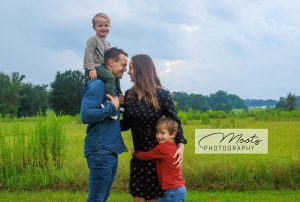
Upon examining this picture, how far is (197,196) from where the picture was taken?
233 inches

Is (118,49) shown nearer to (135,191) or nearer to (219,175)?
(135,191)

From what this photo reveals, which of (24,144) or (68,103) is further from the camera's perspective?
(68,103)

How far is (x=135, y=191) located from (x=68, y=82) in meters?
32.4

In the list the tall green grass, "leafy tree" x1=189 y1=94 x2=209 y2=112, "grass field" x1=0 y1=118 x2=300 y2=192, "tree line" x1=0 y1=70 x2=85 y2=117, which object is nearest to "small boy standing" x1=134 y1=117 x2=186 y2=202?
"grass field" x1=0 y1=118 x2=300 y2=192

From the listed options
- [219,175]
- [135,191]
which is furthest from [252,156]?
[135,191]

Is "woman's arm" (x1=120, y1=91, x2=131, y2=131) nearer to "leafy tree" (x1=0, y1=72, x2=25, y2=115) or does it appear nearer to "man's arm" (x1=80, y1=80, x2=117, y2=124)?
"man's arm" (x1=80, y1=80, x2=117, y2=124)

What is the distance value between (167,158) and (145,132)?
0.77 ft

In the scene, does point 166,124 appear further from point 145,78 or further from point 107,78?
point 107,78

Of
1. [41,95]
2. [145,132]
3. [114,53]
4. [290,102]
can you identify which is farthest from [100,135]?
[41,95]

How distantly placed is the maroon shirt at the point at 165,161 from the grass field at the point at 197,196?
100 inches

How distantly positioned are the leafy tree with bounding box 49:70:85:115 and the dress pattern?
102 feet

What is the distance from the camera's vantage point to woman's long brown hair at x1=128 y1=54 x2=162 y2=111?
3.16 m

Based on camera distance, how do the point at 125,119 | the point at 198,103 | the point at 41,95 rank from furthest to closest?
the point at 41,95, the point at 198,103, the point at 125,119

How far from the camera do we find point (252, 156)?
7090 mm
